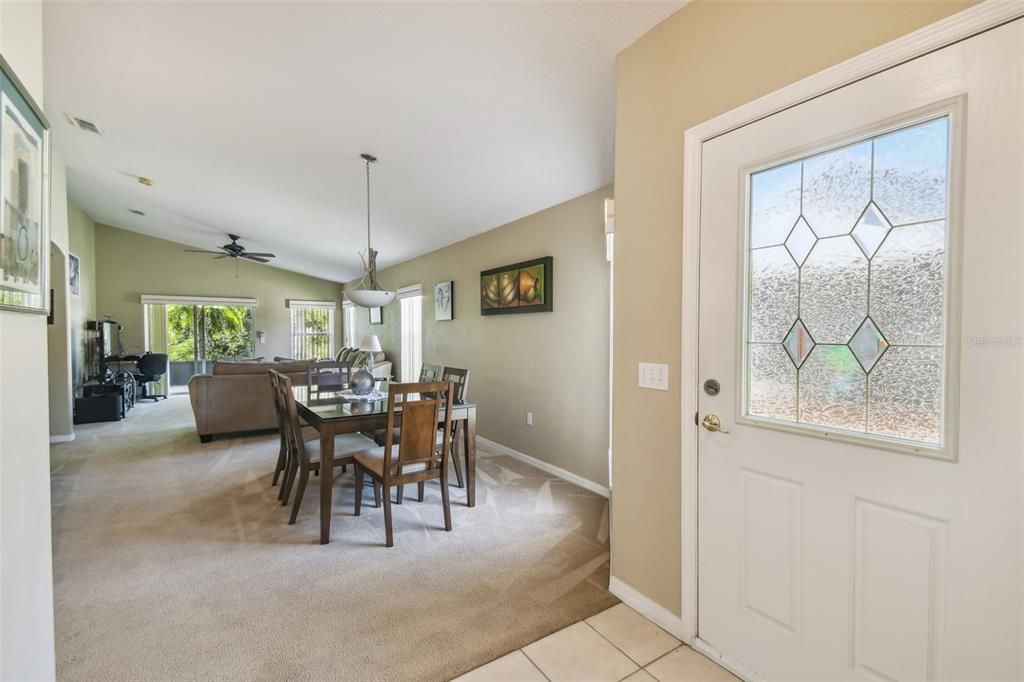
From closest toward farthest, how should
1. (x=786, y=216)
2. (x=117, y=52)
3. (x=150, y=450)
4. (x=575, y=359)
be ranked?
1. (x=786, y=216)
2. (x=117, y=52)
3. (x=575, y=359)
4. (x=150, y=450)

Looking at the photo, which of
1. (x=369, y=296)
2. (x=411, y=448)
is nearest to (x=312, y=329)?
(x=369, y=296)

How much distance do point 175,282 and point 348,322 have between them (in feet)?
10.9

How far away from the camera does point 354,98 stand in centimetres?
272

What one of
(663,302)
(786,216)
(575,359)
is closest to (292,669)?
(663,302)

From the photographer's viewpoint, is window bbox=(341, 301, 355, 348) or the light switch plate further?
window bbox=(341, 301, 355, 348)

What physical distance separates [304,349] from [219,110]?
765cm

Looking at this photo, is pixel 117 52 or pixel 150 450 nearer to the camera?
pixel 117 52

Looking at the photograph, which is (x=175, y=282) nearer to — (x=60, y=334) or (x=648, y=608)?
(x=60, y=334)

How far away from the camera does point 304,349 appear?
33.1 ft

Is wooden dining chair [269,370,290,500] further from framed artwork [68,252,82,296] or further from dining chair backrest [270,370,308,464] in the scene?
framed artwork [68,252,82,296]

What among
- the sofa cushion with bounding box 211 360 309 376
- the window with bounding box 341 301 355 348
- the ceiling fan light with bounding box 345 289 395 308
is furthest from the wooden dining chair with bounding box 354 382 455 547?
the window with bounding box 341 301 355 348

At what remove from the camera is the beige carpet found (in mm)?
1719

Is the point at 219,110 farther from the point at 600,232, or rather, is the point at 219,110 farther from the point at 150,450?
the point at 150,450

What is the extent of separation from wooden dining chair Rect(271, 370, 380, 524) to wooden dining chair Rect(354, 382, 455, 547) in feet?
0.49
